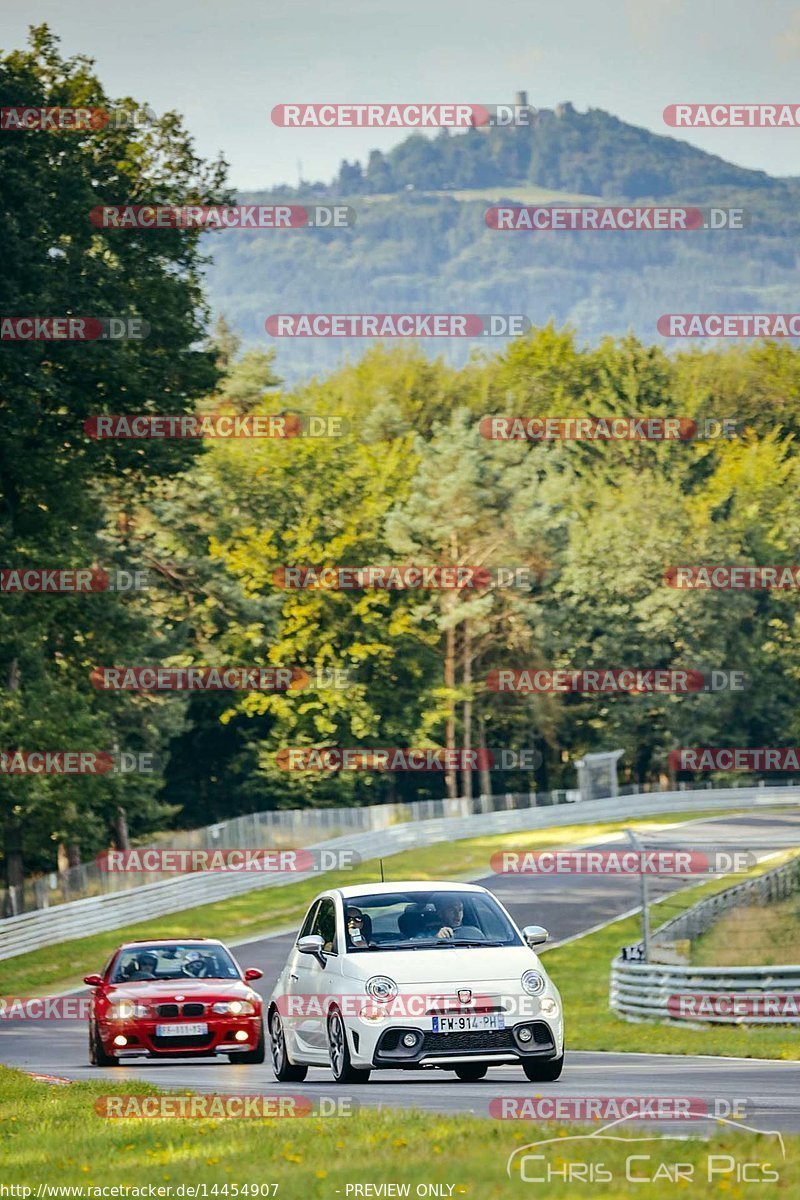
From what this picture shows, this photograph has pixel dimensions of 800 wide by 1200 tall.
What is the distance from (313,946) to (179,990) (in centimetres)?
412

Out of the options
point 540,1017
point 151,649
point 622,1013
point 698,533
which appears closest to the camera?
point 540,1017

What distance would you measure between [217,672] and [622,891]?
847 inches

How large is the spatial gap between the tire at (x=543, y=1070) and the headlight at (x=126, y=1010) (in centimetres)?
537

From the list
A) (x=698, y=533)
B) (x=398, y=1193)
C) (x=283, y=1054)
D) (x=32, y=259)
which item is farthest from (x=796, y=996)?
(x=698, y=533)

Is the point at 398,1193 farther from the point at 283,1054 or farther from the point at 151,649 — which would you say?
the point at 151,649

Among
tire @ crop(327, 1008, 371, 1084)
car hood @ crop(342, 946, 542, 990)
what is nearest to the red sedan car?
tire @ crop(327, 1008, 371, 1084)

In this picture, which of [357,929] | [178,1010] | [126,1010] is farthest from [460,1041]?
[126,1010]

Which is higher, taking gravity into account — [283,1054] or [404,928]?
[404,928]

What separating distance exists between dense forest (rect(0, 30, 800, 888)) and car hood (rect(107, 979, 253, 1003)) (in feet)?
73.1

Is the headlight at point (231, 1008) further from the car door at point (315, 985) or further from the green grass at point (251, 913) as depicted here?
the green grass at point (251, 913)

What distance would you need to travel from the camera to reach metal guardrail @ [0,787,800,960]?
47344 mm

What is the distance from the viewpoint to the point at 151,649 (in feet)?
219

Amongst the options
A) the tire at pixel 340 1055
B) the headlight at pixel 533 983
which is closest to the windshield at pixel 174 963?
the tire at pixel 340 1055

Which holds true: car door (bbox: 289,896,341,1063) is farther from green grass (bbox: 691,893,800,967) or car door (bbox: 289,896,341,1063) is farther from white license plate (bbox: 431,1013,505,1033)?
green grass (bbox: 691,893,800,967)
